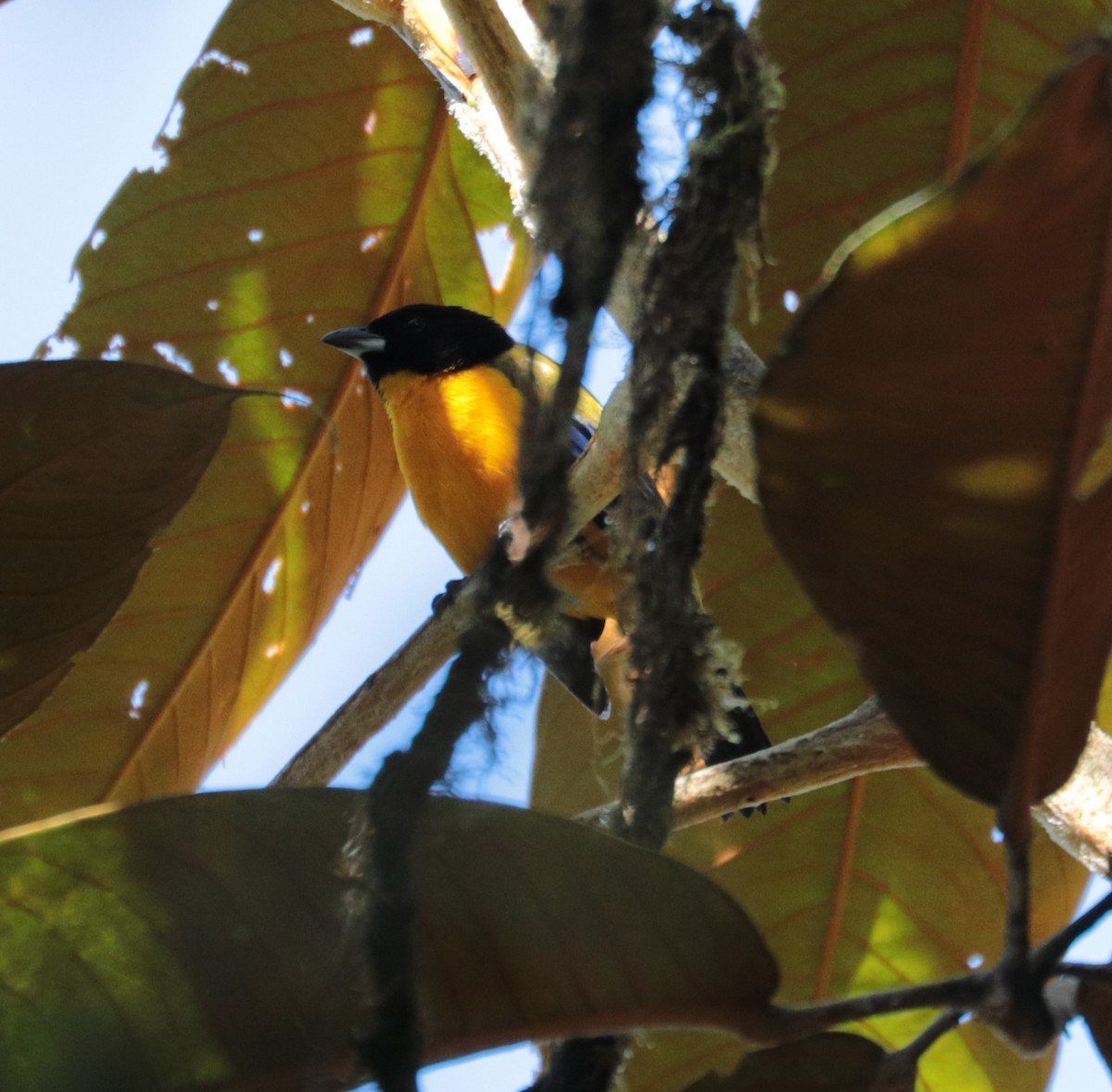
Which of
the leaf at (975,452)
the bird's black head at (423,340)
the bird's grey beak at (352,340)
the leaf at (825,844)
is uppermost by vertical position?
the bird's black head at (423,340)

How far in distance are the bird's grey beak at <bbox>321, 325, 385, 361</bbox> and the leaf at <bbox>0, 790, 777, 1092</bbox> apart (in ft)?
6.21

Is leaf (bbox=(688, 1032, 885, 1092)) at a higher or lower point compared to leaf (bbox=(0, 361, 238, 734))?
Answer: lower

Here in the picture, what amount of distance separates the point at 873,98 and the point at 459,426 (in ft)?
4.92

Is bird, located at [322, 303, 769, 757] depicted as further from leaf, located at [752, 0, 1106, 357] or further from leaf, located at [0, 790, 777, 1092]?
leaf, located at [0, 790, 777, 1092]

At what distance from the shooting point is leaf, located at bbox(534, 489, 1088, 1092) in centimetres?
227

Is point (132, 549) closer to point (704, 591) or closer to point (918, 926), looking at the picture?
point (704, 591)

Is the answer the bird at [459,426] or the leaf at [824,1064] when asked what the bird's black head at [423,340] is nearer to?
the bird at [459,426]

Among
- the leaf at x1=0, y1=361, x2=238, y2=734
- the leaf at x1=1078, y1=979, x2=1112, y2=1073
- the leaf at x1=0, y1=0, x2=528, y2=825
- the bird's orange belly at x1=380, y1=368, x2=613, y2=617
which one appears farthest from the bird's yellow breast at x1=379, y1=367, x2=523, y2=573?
the leaf at x1=1078, y1=979, x2=1112, y2=1073

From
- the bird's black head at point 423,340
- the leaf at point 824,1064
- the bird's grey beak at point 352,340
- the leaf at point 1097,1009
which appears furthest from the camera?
the bird's black head at point 423,340

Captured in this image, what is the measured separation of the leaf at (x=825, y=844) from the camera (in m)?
2.27

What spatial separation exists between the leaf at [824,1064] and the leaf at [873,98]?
1418 mm

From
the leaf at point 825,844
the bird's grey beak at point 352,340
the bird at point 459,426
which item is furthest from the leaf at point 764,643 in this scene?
the bird's grey beak at point 352,340

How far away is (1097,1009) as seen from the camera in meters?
0.93

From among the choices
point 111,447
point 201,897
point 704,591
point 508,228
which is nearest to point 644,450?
point 201,897
